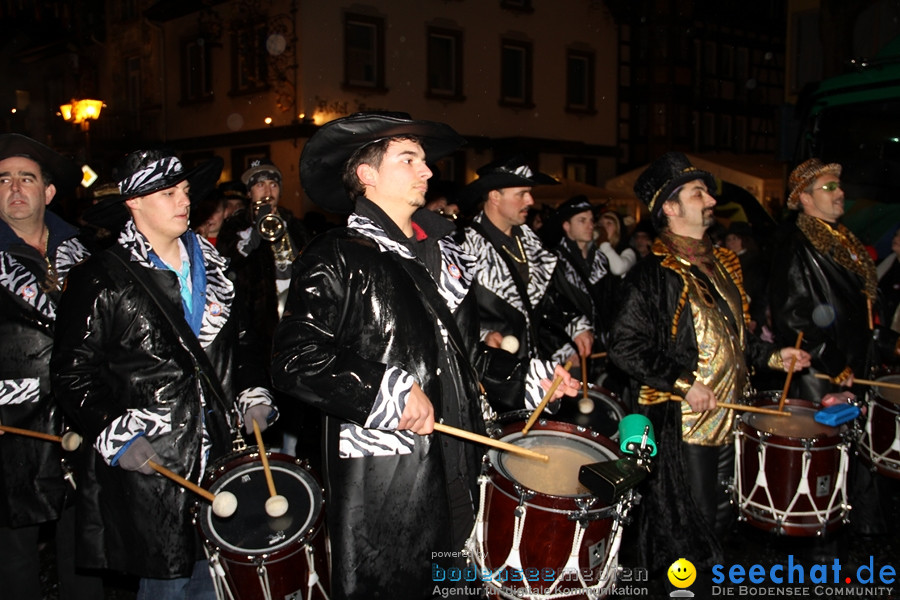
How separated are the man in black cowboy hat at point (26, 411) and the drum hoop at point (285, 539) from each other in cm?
134

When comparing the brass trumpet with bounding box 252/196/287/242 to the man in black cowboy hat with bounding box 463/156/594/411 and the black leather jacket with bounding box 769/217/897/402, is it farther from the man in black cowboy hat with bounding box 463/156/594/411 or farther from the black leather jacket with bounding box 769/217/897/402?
the black leather jacket with bounding box 769/217/897/402

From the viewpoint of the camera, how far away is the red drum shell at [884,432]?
4.58m

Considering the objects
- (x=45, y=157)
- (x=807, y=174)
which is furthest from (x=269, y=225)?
(x=807, y=174)

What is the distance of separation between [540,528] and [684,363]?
79.3 inches

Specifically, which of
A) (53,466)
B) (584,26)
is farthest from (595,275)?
(584,26)

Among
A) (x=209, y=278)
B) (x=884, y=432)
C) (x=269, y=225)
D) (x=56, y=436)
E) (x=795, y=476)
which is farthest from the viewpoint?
(x=269, y=225)

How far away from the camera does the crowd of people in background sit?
9.32ft

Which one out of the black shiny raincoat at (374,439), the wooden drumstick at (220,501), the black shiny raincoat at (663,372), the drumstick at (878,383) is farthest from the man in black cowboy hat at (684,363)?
the wooden drumstick at (220,501)

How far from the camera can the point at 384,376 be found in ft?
8.67

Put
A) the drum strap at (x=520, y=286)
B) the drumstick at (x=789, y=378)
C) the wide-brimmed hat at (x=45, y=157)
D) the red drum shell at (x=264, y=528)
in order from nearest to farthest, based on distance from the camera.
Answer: the red drum shell at (x=264, y=528)
the wide-brimmed hat at (x=45, y=157)
the drumstick at (x=789, y=378)
the drum strap at (x=520, y=286)

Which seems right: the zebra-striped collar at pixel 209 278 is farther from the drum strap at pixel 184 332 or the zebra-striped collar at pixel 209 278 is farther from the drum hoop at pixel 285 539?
the drum hoop at pixel 285 539

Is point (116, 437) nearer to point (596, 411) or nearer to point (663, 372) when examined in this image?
point (663, 372)

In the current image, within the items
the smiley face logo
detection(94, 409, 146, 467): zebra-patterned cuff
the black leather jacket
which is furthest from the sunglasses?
detection(94, 409, 146, 467): zebra-patterned cuff

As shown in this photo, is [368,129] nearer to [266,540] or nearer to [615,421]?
[266,540]
